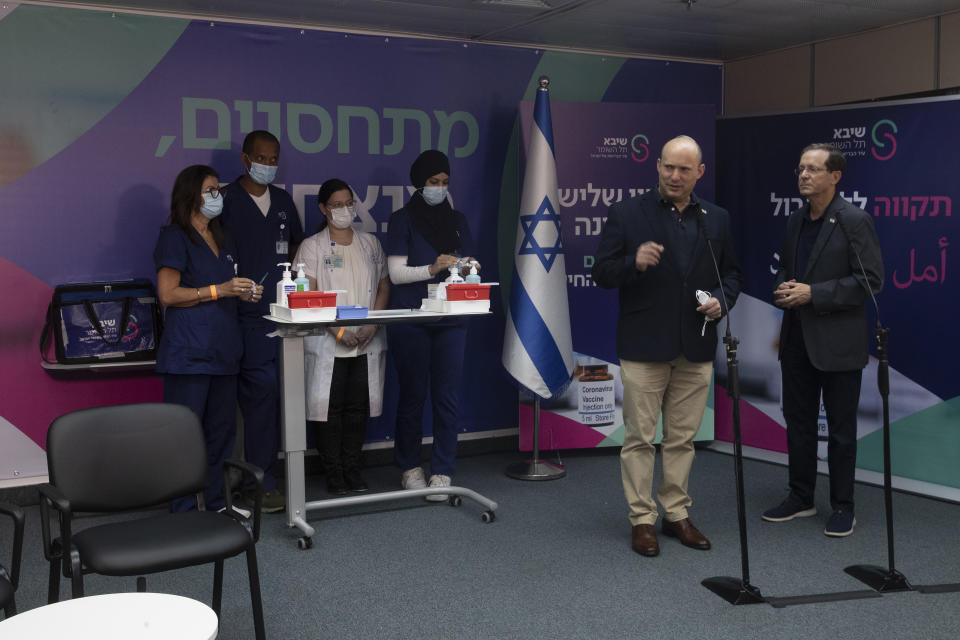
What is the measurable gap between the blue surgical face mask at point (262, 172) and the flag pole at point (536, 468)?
1933mm

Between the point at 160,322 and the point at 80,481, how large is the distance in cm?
194

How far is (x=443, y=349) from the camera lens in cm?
482

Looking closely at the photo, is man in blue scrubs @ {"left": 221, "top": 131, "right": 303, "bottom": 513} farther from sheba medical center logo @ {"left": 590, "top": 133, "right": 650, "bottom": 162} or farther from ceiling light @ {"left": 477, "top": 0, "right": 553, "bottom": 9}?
sheba medical center logo @ {"left": 590, "top": 133, "right": 650, "bottom": 162}

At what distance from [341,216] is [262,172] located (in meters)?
0.44

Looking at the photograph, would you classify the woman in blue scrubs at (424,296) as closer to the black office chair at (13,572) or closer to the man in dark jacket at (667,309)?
the man in dark jacket at (667,309)

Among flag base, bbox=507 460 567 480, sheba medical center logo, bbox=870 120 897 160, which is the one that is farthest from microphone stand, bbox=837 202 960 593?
flag base, bbox=507 460 567 480

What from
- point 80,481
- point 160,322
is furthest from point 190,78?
point 80,481

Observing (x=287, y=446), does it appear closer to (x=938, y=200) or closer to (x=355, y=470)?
(x=355, y=470)

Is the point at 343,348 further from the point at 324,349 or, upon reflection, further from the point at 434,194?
the point at 434,194

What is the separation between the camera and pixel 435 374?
15.9ft

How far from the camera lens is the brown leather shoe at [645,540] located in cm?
396

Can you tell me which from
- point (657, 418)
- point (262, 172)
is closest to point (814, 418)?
point (657, 418)

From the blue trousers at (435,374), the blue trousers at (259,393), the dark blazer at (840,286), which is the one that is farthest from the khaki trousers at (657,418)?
the blue trousers at (259,393)

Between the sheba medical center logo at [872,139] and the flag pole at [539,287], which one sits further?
the flag pole at [539,287]
